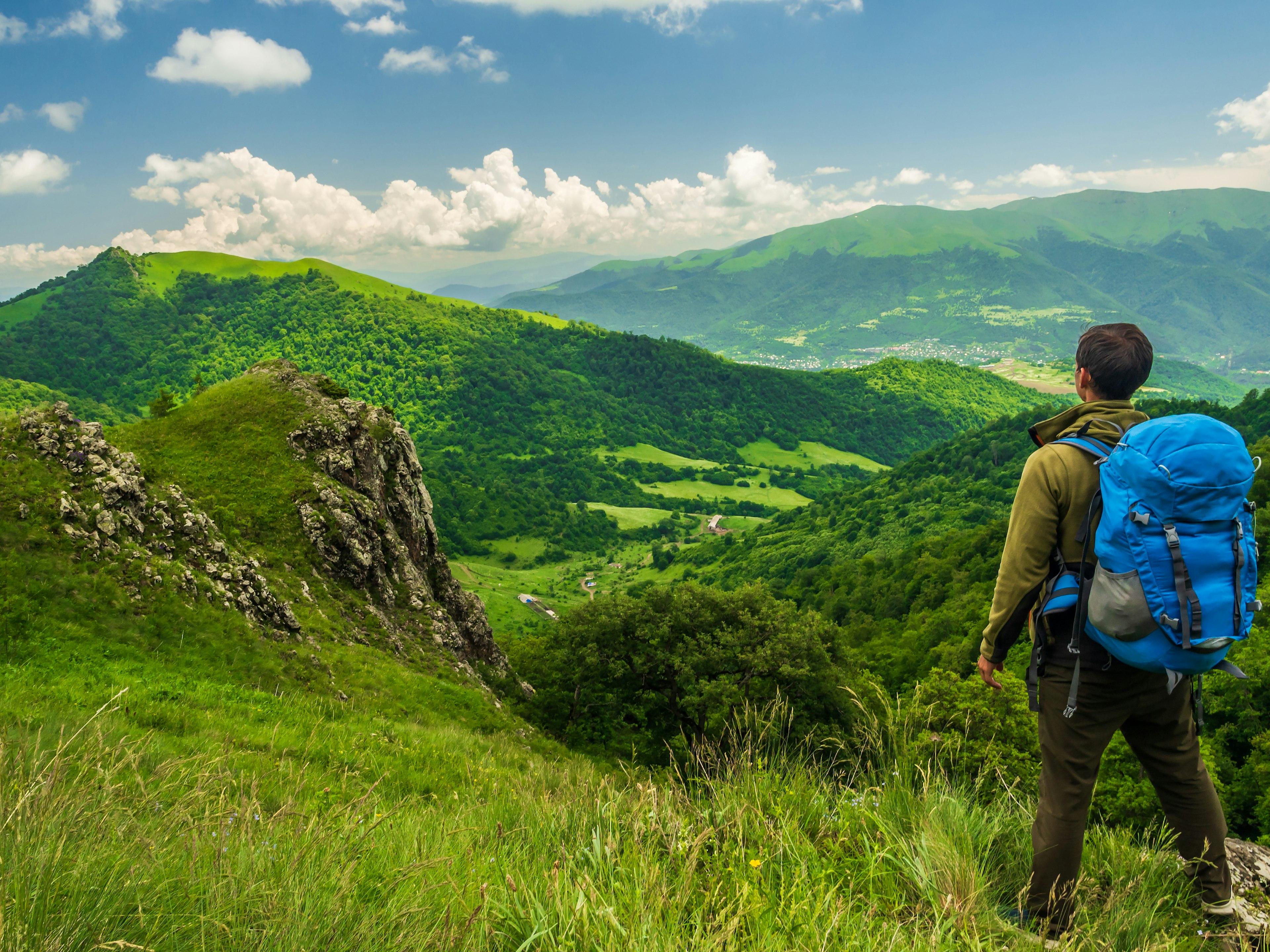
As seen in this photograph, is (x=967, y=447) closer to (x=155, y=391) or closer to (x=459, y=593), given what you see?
(x=459, y=593)

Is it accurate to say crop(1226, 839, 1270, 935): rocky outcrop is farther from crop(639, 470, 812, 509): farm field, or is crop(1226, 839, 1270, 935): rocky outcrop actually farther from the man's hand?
crop(639, 470, 812, 509): farm field

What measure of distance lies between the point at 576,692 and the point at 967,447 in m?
122

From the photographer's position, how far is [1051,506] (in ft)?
11.9

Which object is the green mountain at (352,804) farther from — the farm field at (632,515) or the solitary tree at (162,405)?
the farm field at (632,515)

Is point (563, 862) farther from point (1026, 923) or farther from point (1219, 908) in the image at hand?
point (1219, 908)

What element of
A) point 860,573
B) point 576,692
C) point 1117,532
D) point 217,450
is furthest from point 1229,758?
point 860,573

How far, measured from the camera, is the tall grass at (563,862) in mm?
2004

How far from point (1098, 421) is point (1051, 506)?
56 cm

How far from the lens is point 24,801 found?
6.68 feet

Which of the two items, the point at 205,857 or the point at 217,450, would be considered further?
the point at 217,450

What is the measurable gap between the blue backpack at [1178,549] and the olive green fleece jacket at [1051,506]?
274 mm

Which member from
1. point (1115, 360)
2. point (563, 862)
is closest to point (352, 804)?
point (563, 862)

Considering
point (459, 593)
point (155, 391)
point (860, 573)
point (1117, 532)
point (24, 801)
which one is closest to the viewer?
point (24, 801)

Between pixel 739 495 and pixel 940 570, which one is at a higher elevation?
pixel 940 570
